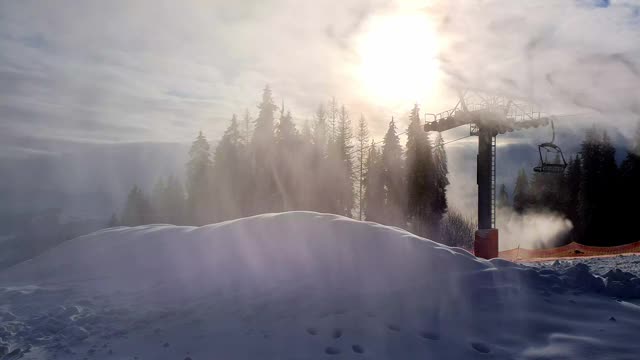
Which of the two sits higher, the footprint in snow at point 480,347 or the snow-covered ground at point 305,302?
the snow-covered ground at point 305,302

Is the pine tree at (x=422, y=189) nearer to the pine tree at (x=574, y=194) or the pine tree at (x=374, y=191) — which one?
the pine tree at (x=374, y=191)

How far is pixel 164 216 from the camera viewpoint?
48.7 meters

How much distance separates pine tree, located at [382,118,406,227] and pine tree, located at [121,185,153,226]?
2149cm

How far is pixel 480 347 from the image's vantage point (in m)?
6.43

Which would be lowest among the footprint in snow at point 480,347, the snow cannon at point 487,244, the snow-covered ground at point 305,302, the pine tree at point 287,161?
the snow cannon at point 487,244

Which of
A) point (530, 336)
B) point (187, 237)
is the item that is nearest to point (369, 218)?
point (187, 237)

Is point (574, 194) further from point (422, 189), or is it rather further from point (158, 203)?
point (158, 203)

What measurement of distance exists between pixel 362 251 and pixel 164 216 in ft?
139

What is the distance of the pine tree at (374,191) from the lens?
4762cm

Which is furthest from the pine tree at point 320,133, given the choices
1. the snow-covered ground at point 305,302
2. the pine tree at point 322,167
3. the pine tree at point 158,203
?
the snow-covered ground at point 305,302

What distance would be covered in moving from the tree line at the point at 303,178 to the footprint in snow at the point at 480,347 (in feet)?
116

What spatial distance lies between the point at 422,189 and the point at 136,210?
2580cm

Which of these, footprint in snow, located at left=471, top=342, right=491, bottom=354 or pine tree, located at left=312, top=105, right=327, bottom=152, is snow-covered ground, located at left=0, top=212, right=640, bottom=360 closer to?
footprint in snow, located at left=471, top=342, right=491, bottom=354

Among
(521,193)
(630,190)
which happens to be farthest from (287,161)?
(521,193)
